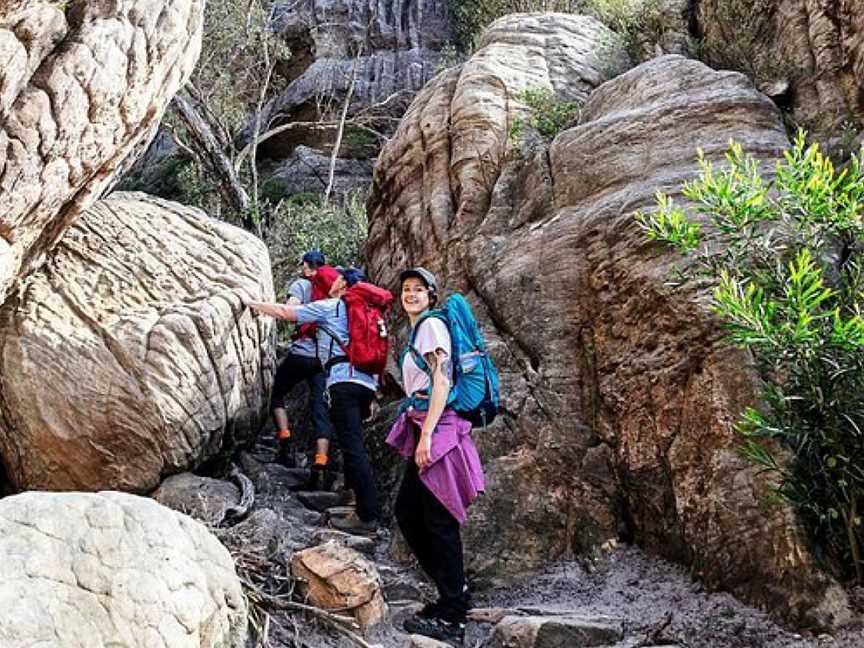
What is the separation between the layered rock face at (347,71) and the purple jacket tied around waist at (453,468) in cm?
1680

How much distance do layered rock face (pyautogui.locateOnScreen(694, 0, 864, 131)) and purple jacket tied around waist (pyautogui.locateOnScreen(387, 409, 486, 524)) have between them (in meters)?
4.13

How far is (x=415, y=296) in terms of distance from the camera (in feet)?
18.4

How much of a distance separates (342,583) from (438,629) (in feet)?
2.05

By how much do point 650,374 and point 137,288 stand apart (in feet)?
14.2

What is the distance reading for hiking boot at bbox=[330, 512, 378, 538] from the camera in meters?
6.93

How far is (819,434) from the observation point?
474 centimetres

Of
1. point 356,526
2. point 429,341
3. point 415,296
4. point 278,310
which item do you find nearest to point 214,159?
point 278,310

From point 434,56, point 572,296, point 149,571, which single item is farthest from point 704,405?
point 434,56

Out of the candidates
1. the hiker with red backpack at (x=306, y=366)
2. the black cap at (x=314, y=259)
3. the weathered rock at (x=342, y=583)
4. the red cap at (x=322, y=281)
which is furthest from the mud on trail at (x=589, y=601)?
the black cap at (x=314, y=259)

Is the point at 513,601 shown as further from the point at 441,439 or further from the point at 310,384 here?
the point at 310,384

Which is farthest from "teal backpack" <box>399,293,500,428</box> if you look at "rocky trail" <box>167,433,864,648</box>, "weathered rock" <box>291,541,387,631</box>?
"rocky trail" <box>167,433,864,648</box>

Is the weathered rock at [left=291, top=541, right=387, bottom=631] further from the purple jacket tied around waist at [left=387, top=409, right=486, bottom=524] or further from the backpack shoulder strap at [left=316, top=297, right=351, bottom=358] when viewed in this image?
the backpack shoulder strap at [left=316, top=297, right=351, bottom=358]

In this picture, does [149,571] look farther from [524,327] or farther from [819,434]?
[524,327]

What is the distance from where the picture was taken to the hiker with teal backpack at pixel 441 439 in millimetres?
5233
